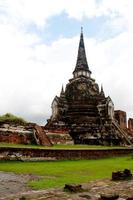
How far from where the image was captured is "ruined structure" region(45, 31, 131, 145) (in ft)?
129

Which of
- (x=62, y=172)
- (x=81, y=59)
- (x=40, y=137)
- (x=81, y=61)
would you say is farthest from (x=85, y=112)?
(x=62, y=172)

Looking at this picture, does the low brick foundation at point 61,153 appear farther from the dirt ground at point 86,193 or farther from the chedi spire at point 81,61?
the chedi spire at point 81,61

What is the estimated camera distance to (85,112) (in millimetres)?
42312

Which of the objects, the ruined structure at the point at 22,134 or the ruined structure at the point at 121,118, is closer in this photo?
the ruined structure at the point at 22,134

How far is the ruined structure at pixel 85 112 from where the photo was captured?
39.3 meters

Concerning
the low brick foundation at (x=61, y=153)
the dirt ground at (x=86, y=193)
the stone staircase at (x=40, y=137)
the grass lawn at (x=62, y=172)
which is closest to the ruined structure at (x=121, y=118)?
the stone staircase at (x=40, y=137)


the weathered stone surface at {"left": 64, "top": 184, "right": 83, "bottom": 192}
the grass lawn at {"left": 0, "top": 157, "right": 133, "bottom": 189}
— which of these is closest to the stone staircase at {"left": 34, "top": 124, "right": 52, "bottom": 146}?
the grass lawn at {"left": 0, "top": 157, "right": 133, "bottom": 189}

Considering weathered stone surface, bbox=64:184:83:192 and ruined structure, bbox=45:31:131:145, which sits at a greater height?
ruined structure, bbox=45:31:131:145

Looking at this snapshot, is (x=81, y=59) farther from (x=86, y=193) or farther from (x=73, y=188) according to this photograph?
(x=86, y=193)

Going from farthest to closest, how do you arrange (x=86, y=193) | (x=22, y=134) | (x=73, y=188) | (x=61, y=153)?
(x=22, y=134), (x=61, y=153), (x=73, y=188), (x=86, y=193)

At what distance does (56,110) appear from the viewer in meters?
43.8

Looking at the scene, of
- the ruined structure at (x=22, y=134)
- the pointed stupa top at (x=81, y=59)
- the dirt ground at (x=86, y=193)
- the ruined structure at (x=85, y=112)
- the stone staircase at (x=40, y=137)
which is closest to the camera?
the dirt ground at (x=86, y=193)

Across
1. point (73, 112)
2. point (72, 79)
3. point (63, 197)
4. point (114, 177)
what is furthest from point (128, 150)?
point (63, 197)

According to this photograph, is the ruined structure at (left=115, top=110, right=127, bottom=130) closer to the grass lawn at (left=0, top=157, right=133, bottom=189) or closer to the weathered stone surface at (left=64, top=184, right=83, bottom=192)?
the grass lawn at (left=0, top=157, right=133, bottom=189)
